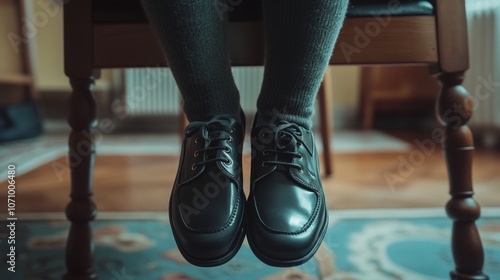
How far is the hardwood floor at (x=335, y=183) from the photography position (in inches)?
34.3

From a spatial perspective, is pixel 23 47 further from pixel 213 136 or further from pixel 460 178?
pixel 460 178

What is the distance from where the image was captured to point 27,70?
192 cm

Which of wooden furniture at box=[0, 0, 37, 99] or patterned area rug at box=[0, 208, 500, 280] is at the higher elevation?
wooden furniture at box=[0, 0, 37, 99]

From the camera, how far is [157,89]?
2100mm

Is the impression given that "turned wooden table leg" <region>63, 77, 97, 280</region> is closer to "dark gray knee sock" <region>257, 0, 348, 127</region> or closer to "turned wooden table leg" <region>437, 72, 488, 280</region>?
"dark gray knee sock" <region>257, 0, 348, 127</region>

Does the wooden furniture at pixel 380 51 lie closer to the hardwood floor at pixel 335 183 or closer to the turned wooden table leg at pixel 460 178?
the turned wooden table leg at pixel 460 178

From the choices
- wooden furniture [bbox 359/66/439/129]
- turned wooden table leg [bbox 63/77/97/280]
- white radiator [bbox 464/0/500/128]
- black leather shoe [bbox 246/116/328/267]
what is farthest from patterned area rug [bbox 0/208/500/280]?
wooden furniture [bbox 359/66/439/129]

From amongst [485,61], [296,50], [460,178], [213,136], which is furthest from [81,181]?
[485,61]

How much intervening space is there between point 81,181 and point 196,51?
0.76 feet

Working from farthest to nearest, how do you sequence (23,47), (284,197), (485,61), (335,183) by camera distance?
(23,47), (485,61), (335,183), (284,197)

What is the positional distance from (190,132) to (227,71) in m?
0.08

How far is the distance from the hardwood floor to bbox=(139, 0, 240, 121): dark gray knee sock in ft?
0.92

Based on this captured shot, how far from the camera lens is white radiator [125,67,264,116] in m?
2.08

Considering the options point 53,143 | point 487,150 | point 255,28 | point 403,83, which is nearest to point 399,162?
point 487,150
